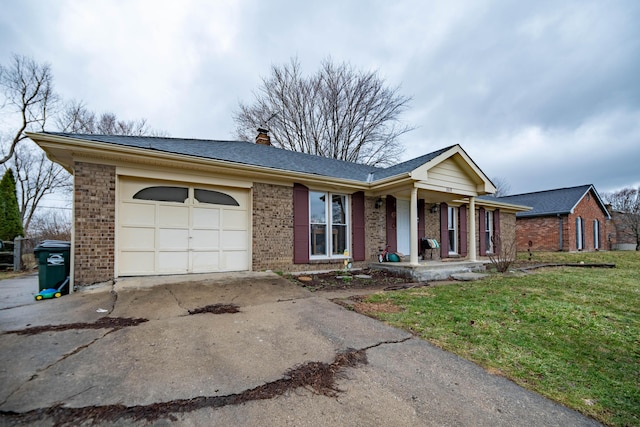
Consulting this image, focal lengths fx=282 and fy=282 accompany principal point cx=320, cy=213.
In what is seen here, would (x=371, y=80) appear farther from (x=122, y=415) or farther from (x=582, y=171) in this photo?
(x=582, y=171)

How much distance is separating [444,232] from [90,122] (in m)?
23.7

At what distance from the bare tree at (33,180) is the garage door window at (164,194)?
20.1 meters

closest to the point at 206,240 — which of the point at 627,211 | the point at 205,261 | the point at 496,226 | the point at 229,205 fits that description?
the point at 205,261

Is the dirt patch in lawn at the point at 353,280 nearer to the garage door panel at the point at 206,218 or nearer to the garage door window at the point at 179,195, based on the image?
the garage door panel at the point at 206,218

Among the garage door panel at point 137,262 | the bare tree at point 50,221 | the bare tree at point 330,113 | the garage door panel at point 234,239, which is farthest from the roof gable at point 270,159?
the bare tree at point 50,221

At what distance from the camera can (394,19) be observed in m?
10.6

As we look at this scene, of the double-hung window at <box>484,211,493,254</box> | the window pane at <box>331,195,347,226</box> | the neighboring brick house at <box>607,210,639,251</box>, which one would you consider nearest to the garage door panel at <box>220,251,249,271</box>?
the window pane at <box>331,195,347,226</box>

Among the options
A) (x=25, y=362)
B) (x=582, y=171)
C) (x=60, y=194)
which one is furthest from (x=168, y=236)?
(x=582, y=171)

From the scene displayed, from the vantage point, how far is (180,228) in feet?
21.3

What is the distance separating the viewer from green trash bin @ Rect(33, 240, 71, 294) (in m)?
5.32

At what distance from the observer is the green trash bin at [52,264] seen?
5316 mm

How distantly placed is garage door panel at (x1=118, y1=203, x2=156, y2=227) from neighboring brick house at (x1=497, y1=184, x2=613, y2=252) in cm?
2256

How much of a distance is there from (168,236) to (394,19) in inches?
425

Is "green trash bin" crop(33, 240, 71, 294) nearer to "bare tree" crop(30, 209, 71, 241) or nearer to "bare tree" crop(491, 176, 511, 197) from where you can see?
"bare tree" crop(30, 209, 71, 241)
